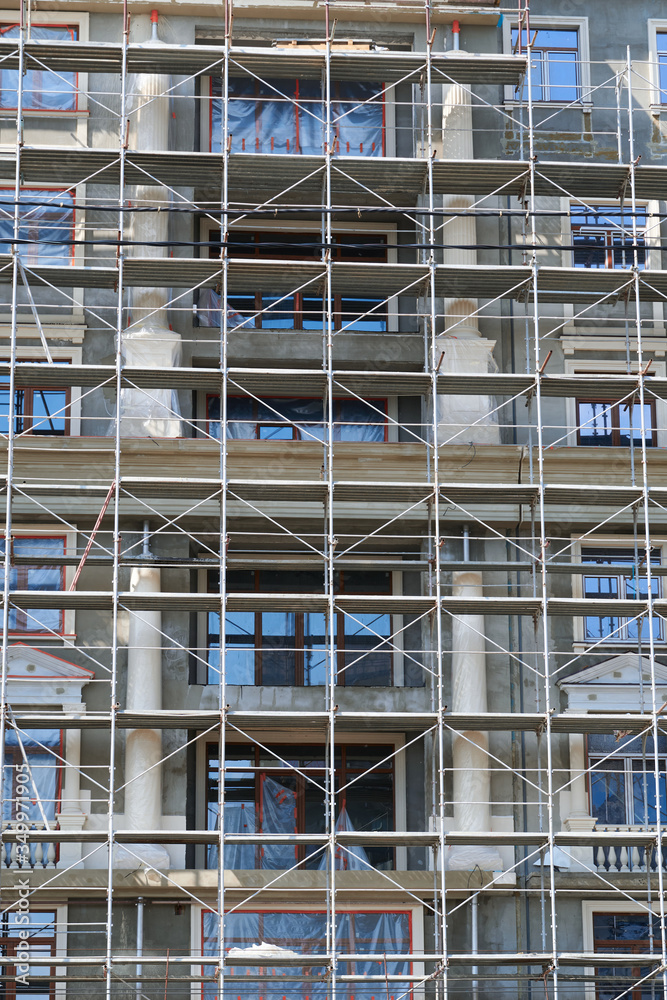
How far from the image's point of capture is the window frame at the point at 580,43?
1368 inches

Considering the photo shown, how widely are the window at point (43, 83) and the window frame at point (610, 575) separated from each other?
14.3m

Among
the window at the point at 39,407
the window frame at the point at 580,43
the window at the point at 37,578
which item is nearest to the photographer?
the window at the point at 37,578

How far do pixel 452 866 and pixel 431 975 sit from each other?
116 inches

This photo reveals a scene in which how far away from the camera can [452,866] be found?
1151 inches

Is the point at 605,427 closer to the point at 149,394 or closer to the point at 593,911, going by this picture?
the point at 149,394

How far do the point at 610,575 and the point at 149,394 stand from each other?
9.75m

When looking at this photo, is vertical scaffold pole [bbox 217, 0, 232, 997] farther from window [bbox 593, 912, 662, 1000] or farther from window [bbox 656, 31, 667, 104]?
window [bbox 656, 31, 667, 104]

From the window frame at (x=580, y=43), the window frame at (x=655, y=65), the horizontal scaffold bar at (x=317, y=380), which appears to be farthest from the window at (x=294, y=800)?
the window frame at (x=655, y=65)

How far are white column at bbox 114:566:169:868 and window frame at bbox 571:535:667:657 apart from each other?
324 inches

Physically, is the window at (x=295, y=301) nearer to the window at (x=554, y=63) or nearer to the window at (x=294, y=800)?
the window at (x=554, y=63)

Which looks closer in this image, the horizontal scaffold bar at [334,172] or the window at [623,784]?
the horizontal scaffold bar at [334,172]

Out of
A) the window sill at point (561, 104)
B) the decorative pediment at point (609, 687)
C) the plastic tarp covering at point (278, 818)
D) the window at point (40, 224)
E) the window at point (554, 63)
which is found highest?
the window at point (554, 63)

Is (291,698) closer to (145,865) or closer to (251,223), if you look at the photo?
(145,865)

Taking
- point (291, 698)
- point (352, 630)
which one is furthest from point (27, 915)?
point (352, 630)
